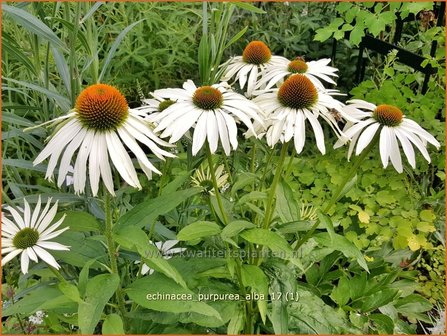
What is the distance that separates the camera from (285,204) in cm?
113

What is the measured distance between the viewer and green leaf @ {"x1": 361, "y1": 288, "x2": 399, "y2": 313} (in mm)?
1273

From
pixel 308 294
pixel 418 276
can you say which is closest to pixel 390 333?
pixel 308 294

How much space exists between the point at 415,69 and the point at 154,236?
1.25 meters

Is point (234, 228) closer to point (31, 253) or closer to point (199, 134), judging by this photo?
point (199, 134)

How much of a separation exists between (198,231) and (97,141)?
0.28m

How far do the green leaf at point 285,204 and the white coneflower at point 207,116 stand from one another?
25cm

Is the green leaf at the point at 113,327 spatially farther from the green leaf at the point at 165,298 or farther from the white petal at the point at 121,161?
the white petal at the point at 121,161

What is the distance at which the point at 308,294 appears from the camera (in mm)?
1169

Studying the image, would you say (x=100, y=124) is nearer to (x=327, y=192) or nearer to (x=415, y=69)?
(x=327, y=192)

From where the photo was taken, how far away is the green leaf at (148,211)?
0.93 metres

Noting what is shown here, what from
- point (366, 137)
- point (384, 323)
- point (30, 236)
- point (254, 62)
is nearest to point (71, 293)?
point (30, 236)

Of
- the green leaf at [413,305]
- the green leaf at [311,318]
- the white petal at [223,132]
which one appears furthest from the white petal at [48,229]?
the green leaf at [413,305]

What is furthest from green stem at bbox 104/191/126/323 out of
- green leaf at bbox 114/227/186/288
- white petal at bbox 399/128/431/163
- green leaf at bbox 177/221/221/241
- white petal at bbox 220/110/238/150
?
white petal at bbox 399/128/431/163

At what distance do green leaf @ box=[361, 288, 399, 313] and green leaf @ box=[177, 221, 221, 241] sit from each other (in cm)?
55
